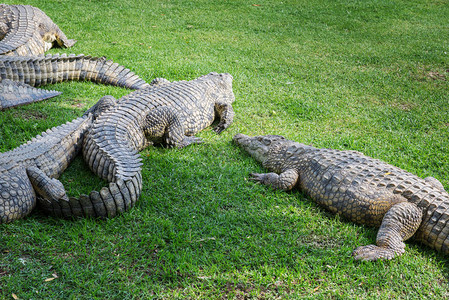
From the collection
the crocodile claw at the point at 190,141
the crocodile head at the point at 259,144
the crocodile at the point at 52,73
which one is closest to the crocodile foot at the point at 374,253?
the crocodile head at the point at 259,144

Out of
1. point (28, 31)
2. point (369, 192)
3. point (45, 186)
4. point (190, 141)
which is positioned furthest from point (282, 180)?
point (28, 31)

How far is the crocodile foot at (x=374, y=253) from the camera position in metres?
3.26

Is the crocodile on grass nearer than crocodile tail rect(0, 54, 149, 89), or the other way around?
the crocodile on grass

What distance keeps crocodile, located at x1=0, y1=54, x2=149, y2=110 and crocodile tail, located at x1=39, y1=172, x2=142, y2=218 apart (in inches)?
104

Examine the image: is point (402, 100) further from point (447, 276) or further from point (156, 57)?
point (156, 57)

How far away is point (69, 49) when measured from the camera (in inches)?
316

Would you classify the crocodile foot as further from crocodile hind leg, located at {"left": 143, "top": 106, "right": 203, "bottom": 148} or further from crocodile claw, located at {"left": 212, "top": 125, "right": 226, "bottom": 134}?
crocodile claw, located at {"left": 212, "top": 125, "right": 226, "bottom": 134}

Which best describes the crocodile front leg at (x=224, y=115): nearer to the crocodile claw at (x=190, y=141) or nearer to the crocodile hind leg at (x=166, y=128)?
the crocodile claw at (x=190, y=141)

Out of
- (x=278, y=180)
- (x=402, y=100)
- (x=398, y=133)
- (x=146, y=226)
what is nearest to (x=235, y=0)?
(x=402, y=100)

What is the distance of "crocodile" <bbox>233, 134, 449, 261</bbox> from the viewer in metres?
3.38

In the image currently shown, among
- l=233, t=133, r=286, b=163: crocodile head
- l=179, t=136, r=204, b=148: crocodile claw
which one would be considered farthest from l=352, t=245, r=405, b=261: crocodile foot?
l=179, t=136, r=204, b=148: crocodile claw

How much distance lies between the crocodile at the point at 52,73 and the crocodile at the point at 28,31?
3.81ft

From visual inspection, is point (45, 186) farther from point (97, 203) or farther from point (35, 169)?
point (97, 203)

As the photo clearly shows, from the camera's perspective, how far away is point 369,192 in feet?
12.0
